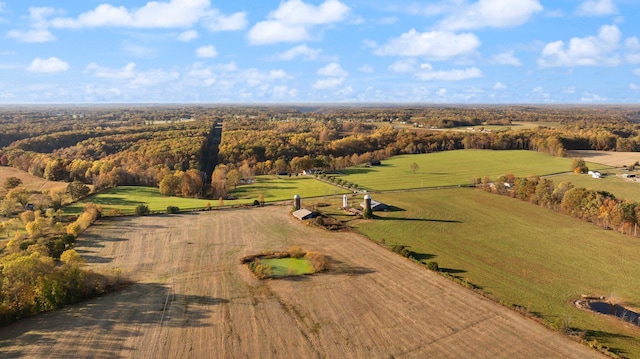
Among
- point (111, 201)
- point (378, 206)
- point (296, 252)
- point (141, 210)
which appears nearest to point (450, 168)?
point (378, 206)

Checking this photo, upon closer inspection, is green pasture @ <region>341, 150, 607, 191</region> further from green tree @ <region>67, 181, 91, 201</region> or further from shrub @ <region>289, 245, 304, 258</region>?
green tree @ <region>67, 181, 91, 201</region>

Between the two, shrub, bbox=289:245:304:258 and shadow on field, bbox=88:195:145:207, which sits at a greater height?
shadow on field, bbox=88:195:145:207

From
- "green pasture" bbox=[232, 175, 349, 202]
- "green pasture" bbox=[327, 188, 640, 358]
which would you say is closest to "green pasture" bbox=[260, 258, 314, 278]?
"green pasture" bbox=[327, 188, 640, 358]

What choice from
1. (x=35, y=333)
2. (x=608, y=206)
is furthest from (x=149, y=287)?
(x=608, y=206)

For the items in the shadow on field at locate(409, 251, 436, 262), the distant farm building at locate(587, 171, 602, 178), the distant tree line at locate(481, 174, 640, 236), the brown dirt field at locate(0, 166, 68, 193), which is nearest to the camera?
the shadow on field at locate(409, 251, 436, 262)

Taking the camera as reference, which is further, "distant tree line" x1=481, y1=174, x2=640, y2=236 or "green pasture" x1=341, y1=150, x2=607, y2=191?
"green pasture" x1=341, y1=150, x2=607, y2=191

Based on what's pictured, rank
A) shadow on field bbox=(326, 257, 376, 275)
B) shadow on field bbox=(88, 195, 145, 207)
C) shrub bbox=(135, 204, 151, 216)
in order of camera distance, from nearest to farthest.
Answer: shadow on field bbox=(326, 257, 376, 275), shrub bbox=(135, 204, 151, 216), shadow on field bbox=(88, 195, 145, 207)

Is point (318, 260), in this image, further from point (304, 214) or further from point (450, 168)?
point (450, 168)

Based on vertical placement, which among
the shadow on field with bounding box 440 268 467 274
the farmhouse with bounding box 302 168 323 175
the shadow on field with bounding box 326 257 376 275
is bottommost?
the shadow on field with bounding box 326 257 376 275
